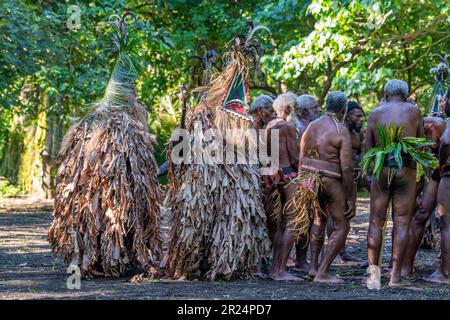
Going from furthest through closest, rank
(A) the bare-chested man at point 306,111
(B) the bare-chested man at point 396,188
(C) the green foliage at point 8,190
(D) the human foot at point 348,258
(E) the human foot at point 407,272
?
(C) the green foliage at point 8,190, (D) the human foot at point 348,258, (A) the bare-chested man at point 306,111, (E) the human foot at point 407,272, (B) the bare-chested man at point 396,188

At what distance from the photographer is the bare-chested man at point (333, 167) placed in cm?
882

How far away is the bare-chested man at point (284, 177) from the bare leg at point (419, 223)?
125 centimetres

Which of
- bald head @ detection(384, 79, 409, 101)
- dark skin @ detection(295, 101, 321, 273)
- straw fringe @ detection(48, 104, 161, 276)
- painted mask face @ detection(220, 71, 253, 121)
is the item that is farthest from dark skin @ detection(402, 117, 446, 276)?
straw fringe @ detection(48, 104, 161, 276)

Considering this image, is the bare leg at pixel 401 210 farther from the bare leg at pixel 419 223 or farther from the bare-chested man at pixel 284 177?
the bare-chested man at pixel 284 177

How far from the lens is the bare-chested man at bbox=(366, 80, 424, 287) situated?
28.3 ft

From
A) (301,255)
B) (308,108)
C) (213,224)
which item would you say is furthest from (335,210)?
(308,108)

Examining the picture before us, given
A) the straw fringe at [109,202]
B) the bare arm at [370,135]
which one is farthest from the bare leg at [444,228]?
the straw fringe at [109,202]

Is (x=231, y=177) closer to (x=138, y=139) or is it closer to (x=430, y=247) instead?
(x=138, y=139)

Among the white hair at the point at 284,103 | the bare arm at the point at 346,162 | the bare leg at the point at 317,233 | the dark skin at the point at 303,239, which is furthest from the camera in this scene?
the dark skin at the point at 303,239

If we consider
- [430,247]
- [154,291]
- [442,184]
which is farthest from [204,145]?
[430,247]

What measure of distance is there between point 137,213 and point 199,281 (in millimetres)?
974

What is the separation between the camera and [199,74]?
988cm

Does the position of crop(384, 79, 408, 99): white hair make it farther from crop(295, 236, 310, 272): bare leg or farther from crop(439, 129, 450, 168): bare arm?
crop(295, 236, 310, 272): bare leg

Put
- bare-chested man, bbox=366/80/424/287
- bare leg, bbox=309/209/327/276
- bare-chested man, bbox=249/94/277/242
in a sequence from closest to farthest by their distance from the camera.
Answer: bare-chested man, bbox=366/80/424/287 < bare leg, bbox=309/209/327/276 < bare-chested man, bbox=249/94/277/242
